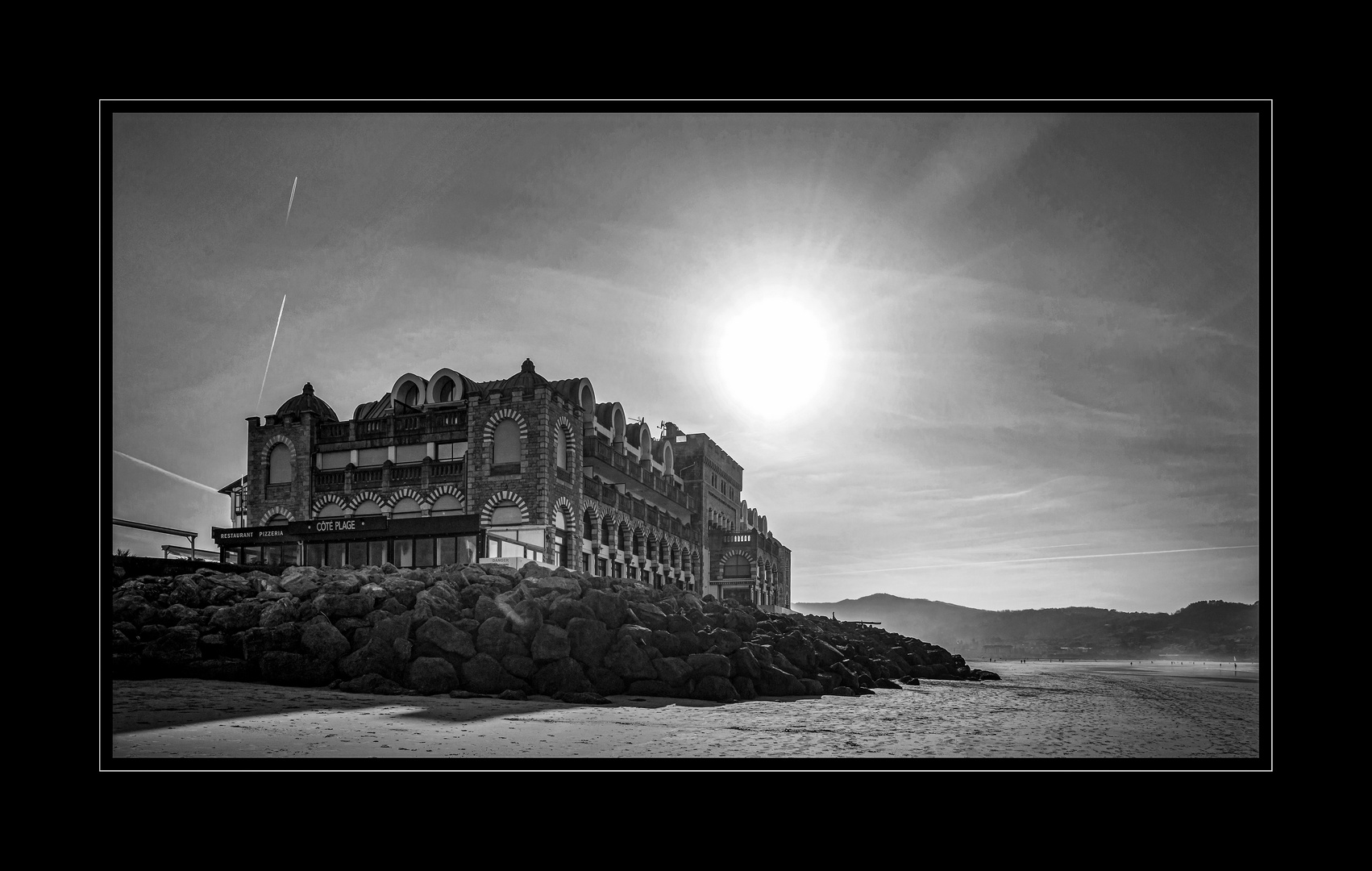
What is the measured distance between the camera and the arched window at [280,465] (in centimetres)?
3328

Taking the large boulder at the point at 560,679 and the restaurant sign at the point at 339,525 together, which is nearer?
the large boulder at the point at 560,679

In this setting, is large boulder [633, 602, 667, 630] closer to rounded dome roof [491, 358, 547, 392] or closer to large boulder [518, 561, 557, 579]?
large boulder [518, 561, 557, 579]

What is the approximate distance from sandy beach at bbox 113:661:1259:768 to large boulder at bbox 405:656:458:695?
14.7 inches

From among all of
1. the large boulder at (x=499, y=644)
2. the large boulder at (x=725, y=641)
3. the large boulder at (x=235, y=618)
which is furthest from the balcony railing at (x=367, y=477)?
the large boulder at (x=725, y=641)

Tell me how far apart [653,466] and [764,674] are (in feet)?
83.7

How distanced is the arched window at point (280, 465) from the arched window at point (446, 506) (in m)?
6.41

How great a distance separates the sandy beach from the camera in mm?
11016

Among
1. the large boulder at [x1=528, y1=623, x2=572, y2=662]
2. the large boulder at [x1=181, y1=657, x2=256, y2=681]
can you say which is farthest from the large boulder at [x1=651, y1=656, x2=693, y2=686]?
the large boulder at [x1=181, y1=657, x2=256, y2=681]

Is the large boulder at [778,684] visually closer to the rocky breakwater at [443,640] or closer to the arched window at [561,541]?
the rocky breakwater at [443,640]

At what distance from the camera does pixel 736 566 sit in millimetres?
52625
